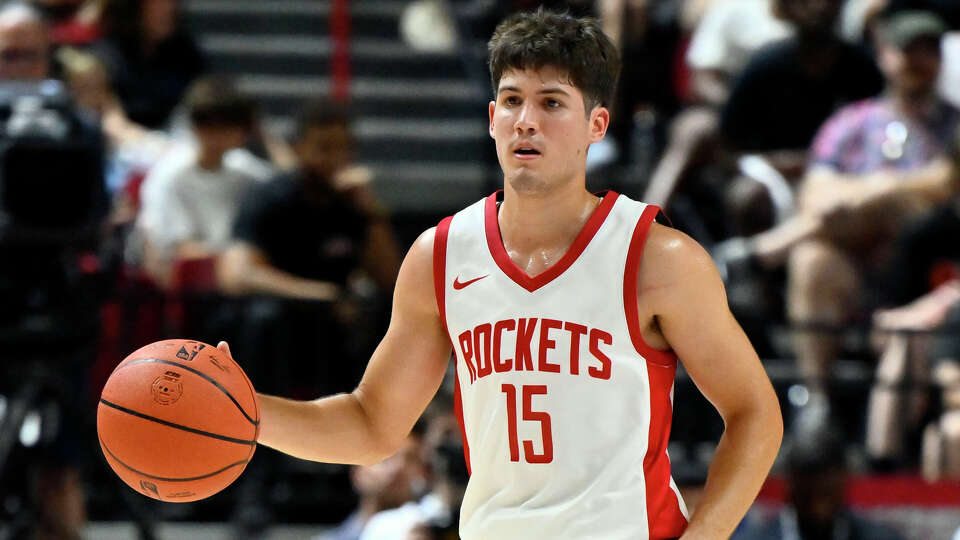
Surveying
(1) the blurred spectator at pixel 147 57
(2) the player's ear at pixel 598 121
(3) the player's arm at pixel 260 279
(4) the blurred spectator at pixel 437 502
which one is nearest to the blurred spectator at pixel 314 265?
(3) the player's arm at pixel 260 279

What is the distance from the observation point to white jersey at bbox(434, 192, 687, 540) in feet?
10.6

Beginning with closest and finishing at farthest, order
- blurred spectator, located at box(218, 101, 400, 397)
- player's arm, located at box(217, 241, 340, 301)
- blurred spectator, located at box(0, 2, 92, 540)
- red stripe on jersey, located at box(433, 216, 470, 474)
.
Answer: red stripe on jersey, located at box(433, 216, 470, 474)
blurred spectator, located at box(0, 2, 92, 540)
blurred spectator, located at box(218, 101, 400, 397)
player's arm, located at box(217, 241, 340, 301)

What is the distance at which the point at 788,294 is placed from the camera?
6.90 m

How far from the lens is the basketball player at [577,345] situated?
10.6 ft

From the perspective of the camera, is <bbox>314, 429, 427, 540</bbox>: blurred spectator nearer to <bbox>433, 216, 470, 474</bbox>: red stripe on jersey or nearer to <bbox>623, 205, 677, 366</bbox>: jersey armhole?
<bbox>433, 216, 470, 474</bbox>: red stripe on jersey

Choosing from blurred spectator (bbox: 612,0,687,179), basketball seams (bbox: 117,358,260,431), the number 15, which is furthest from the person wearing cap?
basketball seams (bbox: 117,358,260,431)

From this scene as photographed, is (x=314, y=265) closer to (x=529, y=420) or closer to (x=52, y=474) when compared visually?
(x=52, y=474)

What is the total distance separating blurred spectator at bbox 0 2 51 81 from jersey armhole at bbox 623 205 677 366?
4445mm

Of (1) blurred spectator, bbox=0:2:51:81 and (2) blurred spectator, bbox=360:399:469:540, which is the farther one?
(1) blurred spectator, bbox=0:2:51:81

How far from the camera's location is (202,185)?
7.47 meters

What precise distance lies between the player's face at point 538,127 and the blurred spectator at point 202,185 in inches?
167

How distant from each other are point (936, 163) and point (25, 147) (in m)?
4.13

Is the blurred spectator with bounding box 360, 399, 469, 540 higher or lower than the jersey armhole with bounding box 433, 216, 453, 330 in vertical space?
lower

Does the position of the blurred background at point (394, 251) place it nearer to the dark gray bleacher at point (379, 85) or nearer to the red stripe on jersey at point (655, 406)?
the dark gray bleacher at point (379, 85)
